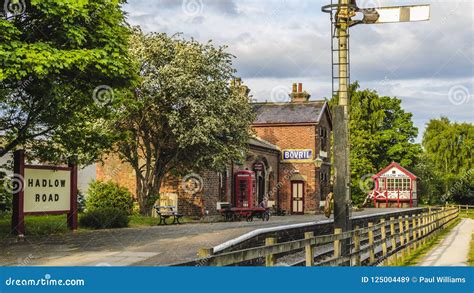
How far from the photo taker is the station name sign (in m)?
44.2

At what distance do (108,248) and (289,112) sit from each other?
1228 inches

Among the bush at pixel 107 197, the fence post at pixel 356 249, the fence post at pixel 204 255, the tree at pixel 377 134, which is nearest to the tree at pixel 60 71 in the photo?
the fence post at pixel 356 249

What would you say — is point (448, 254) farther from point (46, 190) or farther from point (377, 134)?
point (377, 134)

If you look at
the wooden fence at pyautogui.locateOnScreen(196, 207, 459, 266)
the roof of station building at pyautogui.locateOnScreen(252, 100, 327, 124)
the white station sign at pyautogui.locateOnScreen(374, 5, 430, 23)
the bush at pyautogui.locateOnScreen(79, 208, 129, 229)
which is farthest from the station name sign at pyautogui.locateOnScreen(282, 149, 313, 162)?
the white station sign at pyautogui.locateOnScreen(374, 5, 430, 23)

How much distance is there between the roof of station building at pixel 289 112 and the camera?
147 feet

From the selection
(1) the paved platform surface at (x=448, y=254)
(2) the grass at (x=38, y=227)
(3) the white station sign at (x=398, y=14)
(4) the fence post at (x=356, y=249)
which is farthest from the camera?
(2) the grass at (x=38, y=227)

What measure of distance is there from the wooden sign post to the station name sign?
2474 centimetres

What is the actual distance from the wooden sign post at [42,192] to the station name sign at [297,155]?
24.7 metres

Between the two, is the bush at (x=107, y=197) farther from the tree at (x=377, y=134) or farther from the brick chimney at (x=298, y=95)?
the tree at (x=377, y=134)

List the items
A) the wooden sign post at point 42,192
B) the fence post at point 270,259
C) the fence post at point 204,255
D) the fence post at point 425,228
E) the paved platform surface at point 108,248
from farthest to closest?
the fence post at point 425,228 → the wooden sign post at point 42,192 → the paved platform surface at point 108,248 → the fence post at point 270,259 → the fence post at point 204,255

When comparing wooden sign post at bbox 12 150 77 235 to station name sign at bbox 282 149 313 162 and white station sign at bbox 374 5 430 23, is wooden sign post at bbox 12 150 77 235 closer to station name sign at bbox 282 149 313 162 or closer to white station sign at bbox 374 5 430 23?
white station sign at bbox 374 5 430 23

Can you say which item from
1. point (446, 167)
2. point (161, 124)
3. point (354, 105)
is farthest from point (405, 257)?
point (446, 167)

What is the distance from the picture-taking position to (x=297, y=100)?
48406 mm

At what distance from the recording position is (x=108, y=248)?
615 inches
